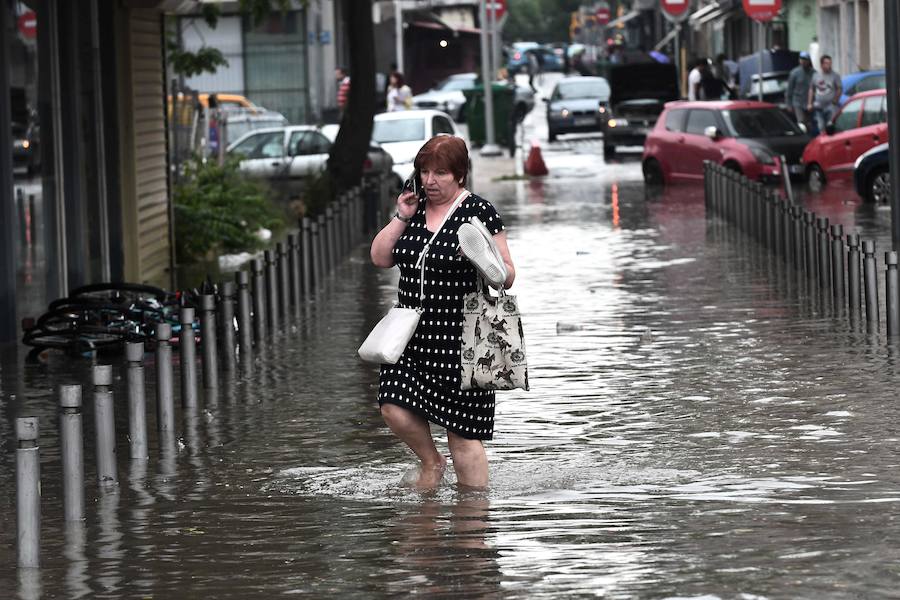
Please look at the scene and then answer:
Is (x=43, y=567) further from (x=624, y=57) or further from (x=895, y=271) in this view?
(x=624, y=57)

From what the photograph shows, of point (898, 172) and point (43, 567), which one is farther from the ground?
point (898, 172)

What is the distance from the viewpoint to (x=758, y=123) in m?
32.8

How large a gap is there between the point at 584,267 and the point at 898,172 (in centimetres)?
412

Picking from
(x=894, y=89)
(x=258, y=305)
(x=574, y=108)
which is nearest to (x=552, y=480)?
(x=258, y=305)

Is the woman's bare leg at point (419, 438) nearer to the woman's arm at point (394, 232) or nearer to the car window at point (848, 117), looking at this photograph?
the woman's arm at point (394, 232)

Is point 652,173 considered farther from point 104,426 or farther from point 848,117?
point 104,426

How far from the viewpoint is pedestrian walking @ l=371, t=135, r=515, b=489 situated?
355 inches

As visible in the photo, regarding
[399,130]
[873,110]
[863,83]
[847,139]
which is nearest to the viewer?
[873,110]

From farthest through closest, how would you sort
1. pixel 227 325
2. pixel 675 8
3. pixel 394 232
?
1. pixel 675 8
2. pixel 227 325
3. pixel 394 232

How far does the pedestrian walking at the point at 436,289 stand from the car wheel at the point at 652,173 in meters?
25.4

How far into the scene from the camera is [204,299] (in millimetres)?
13281

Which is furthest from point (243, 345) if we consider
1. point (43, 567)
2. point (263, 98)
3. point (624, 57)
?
point (624, 57)

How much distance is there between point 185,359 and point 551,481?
11.6 feet

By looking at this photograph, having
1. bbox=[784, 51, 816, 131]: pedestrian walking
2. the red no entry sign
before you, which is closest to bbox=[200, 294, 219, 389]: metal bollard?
the red no entry sign
